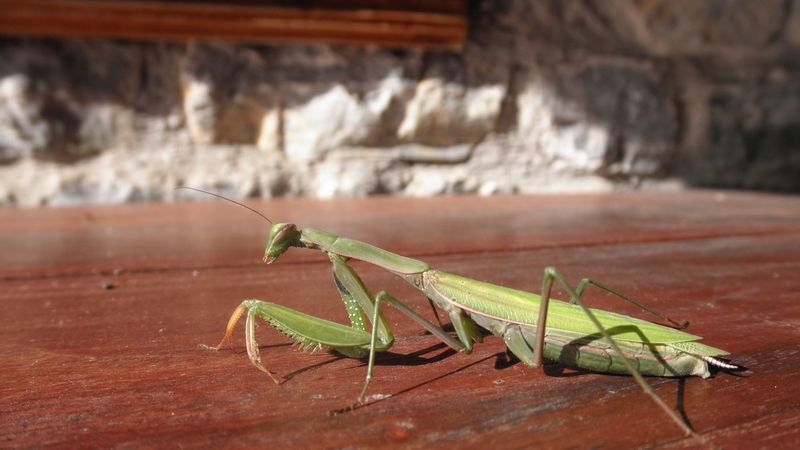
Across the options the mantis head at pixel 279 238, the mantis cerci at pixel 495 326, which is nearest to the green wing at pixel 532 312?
the mantis cerci at pixel 495 326

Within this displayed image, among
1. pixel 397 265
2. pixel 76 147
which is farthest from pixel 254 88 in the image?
pixel 397 265

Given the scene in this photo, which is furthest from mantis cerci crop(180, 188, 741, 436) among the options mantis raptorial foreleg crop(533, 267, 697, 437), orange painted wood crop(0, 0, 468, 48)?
orange painted wood crop(0, 0, 468, 48)

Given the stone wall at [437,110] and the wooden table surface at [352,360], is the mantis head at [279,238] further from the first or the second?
the stone wall at [437,110]

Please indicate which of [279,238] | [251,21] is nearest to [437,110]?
[251,21]

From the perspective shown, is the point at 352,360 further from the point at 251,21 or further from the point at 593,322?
Answer: the point at 251,21

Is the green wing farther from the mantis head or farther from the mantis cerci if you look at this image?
the mantis head

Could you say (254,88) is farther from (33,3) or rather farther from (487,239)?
(487,239)
